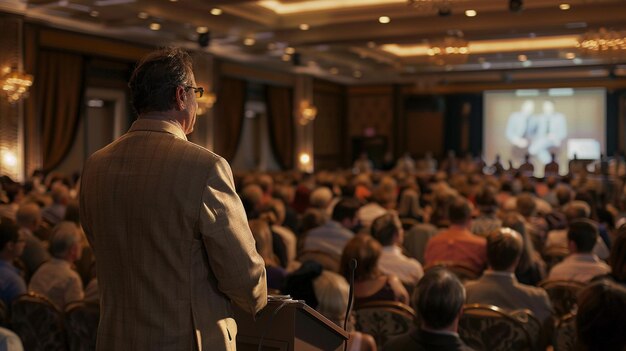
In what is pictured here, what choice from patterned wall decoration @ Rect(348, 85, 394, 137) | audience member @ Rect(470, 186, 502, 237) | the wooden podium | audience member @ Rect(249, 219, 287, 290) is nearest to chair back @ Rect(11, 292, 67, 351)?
audience member @ Rect(249, 219, 287, 290)

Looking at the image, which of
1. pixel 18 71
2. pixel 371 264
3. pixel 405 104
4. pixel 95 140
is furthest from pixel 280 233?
pixel 405 104

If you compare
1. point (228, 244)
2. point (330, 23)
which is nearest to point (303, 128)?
point (330, 23)

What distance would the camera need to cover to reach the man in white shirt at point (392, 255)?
4.92 meters

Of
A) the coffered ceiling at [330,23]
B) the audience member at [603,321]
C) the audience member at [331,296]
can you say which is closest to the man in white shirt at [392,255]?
the audience member at [331,296]

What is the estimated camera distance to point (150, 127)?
1.93m

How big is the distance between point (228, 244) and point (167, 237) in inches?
6.5

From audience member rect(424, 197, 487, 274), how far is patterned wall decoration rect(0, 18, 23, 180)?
8378 mm

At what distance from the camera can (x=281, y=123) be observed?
20.6 meters

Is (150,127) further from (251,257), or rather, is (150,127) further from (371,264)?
(371,264)

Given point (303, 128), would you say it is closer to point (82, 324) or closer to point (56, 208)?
point (56, 208)

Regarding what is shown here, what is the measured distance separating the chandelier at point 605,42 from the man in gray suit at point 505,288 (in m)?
7.17

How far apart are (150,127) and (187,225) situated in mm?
305

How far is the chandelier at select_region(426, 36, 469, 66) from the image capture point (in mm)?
11109

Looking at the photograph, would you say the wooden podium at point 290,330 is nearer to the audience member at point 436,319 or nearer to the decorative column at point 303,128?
the audience member at point 436,319
